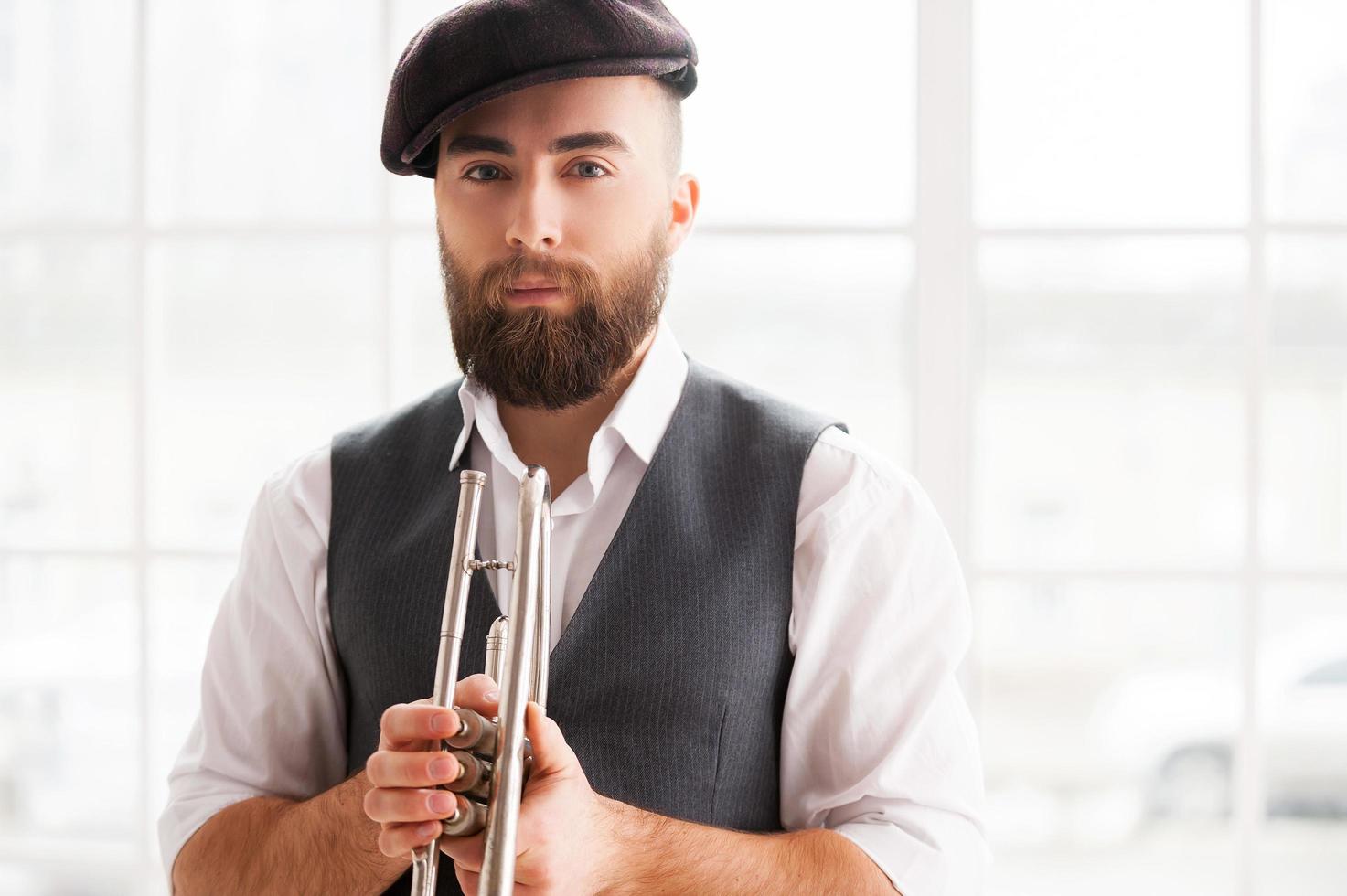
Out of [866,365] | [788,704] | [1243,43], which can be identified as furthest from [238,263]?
[1243,43]

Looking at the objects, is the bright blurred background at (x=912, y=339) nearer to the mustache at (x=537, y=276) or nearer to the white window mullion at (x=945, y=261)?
the white window mullion at (x=945, y=261)

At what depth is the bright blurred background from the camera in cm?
162

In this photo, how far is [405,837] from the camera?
82cm

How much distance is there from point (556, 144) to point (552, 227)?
84mm

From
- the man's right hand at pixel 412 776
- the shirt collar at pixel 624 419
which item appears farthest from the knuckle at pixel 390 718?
the shirt collar at pixel 624 419

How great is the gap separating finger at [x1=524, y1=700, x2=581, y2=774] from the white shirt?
0.29 m

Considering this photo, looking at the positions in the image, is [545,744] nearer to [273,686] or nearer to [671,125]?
[273,686]

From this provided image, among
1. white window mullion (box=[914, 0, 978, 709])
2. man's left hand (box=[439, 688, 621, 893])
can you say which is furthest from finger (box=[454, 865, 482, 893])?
white window mullion (box=[914, 0, 978, 709])

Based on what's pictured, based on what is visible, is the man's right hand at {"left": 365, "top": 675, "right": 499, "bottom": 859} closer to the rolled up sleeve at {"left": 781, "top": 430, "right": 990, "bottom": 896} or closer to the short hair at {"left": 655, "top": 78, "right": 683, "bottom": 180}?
the rolled up sleeve at {"left": 781, "top": 430, "right": 990, "bottom": 896}

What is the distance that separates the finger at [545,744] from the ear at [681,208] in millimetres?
553

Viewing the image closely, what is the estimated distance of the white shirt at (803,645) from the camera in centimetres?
115

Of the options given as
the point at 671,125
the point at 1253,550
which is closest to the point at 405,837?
the point at 671,125

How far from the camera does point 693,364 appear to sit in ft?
4.27

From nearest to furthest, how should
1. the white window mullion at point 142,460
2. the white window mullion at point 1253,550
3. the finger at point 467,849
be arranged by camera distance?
the finger at point 467,849
the white window mullion at point 1253,550
the white window mullion at point 142,460
